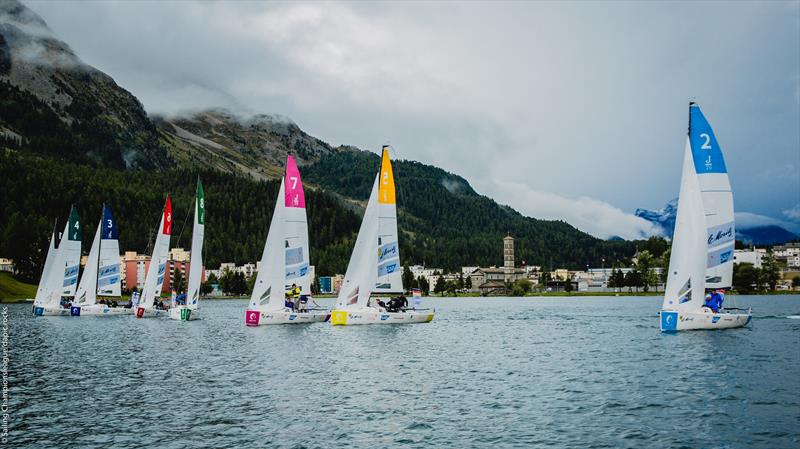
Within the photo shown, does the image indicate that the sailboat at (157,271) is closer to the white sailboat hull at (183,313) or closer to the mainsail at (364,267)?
the white sailboat hull at (183,313)

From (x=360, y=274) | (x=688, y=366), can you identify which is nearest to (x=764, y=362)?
(x=688, y=366)

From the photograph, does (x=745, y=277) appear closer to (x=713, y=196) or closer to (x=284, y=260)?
(x=713, y=196)

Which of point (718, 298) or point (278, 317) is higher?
point (718, 298)

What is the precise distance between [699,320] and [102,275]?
252ft

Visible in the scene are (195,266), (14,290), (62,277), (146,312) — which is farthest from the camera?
(14,290)

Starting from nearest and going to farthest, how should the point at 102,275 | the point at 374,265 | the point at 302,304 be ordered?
1. the point at 374,265
2. the point at 302,304
3. the point at 102,275

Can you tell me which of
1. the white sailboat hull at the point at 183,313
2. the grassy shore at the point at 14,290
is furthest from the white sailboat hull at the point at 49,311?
the grassy shore at the point at 14,290

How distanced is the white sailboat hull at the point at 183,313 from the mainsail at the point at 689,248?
55.6 m

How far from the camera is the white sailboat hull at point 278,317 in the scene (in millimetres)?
65375

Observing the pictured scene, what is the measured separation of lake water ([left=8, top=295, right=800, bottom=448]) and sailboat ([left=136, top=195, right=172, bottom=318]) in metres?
29.4

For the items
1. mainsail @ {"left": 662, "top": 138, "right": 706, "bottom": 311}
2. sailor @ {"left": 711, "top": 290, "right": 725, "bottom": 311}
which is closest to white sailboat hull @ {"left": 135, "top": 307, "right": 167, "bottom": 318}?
mainsail @ {"left": 662, "top": 138, "right": 706, "bottom": 311}

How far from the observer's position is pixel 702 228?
167 feet

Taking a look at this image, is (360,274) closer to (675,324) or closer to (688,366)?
(675,324)

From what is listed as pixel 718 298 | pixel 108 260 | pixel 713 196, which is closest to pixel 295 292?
pixel 718 298
